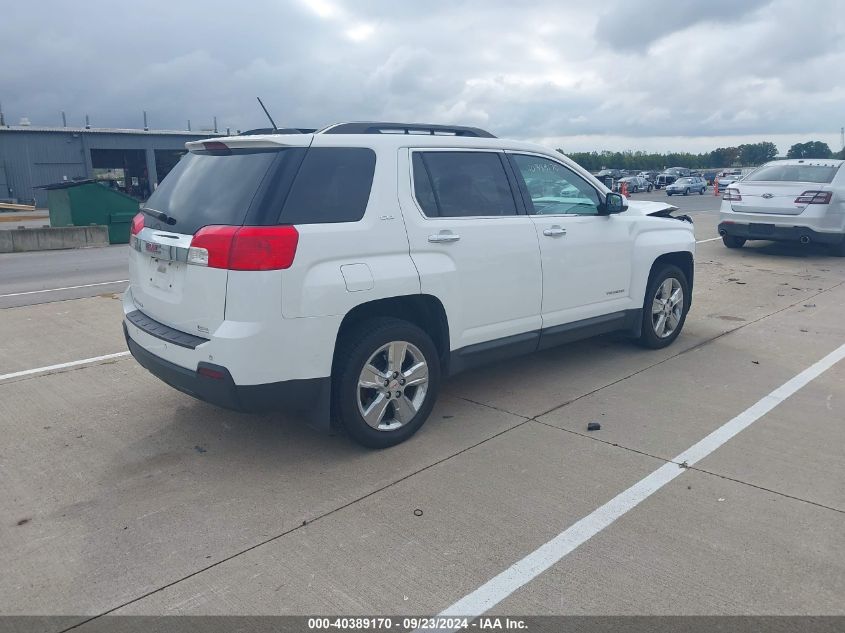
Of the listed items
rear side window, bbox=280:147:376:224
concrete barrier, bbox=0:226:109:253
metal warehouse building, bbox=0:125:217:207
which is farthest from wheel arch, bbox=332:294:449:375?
metal warehouse building, bbox=0:125:217:207

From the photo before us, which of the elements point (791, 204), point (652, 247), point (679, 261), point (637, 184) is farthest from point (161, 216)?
point (637, 184)

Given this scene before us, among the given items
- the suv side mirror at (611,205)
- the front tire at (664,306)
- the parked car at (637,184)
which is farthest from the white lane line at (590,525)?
the parked car at (637,184)

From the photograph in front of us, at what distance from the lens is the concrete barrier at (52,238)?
17.2m

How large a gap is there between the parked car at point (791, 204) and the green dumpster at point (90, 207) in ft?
47.8

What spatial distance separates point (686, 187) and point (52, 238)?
36.7m

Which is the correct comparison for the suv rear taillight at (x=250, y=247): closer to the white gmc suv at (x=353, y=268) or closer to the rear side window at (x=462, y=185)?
the white gmc suv at (x=353, y=268)

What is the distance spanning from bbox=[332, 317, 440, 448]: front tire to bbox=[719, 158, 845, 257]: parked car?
9519 millimetres

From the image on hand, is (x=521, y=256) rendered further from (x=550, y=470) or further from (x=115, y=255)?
(x=115, y=255)

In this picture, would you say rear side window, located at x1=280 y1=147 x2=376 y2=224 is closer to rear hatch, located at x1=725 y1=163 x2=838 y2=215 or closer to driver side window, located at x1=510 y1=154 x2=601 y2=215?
driver side window, located at x1=510 y1=154 x2=601 y2=215

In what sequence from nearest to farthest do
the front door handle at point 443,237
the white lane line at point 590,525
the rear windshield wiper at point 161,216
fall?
the white lane line at point 590,525
the rear windshield wiper at point 161,216
the front door handle at point 443,237

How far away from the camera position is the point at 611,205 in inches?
226

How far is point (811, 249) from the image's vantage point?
1365cm

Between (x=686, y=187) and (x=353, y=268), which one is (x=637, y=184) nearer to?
(x=686, y=187)

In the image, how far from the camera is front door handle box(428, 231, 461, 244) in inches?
175
